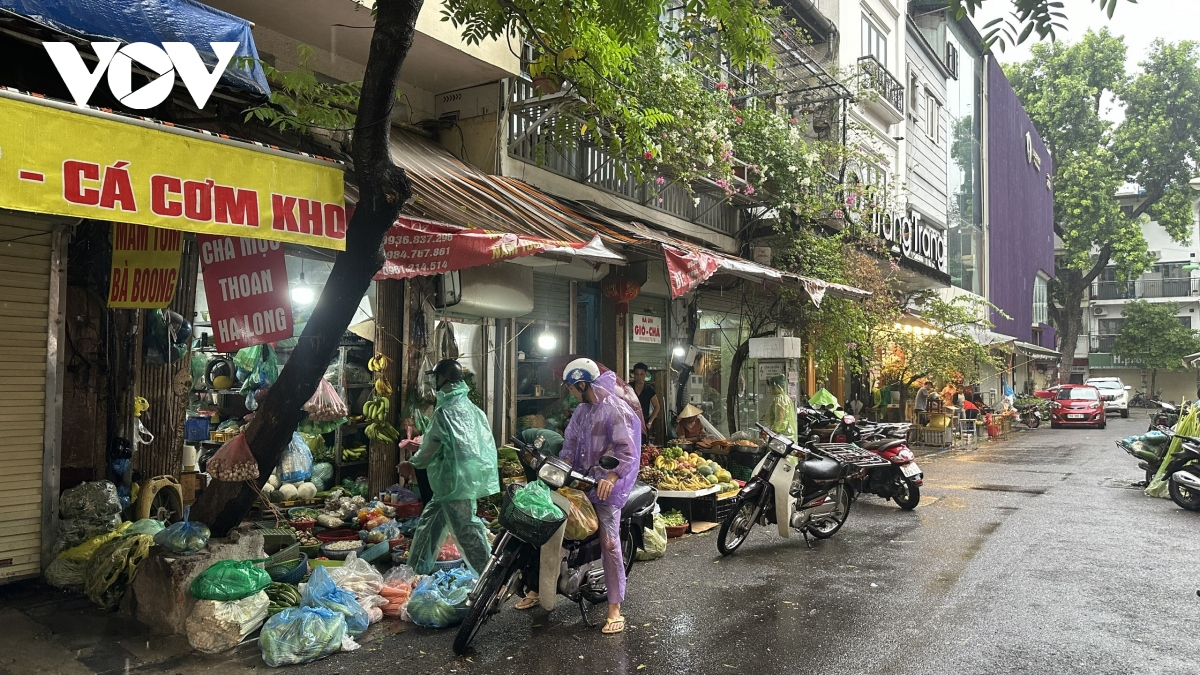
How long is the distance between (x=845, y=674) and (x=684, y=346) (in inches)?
381

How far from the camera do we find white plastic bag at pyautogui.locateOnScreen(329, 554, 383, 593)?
5.61 meters

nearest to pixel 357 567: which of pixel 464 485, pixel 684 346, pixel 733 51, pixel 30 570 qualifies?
pixel 464 485

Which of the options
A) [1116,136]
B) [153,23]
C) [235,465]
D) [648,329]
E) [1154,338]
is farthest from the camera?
[1154,338]

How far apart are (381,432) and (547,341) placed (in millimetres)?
3322

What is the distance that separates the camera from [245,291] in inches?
246

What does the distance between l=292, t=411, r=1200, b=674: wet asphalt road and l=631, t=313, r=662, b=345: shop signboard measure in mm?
4583

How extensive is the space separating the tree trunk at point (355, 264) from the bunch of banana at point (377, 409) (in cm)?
→ 291

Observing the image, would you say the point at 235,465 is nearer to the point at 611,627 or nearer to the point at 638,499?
the point at 611,627

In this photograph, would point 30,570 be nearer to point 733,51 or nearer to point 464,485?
point 464,485

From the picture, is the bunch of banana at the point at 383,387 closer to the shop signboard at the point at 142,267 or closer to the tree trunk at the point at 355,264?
the shop signboard at the point at 142,267

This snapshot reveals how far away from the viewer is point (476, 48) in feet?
29.5

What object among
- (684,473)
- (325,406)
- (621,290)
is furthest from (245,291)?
(621,290)

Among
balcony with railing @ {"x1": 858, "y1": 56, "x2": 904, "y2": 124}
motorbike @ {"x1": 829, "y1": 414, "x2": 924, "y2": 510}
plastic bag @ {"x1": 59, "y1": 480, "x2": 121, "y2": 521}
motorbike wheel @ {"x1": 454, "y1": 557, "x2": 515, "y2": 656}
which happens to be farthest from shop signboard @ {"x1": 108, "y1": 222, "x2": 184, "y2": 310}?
balcony with railing @ {"x1": 858, "y1": 56, "x2": 904, "y2": 124}

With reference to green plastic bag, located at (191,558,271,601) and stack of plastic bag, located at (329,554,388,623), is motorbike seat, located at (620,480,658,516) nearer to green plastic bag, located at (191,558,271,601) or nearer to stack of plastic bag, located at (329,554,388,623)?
stack of plastic bag, located at (329,554,388,623)
